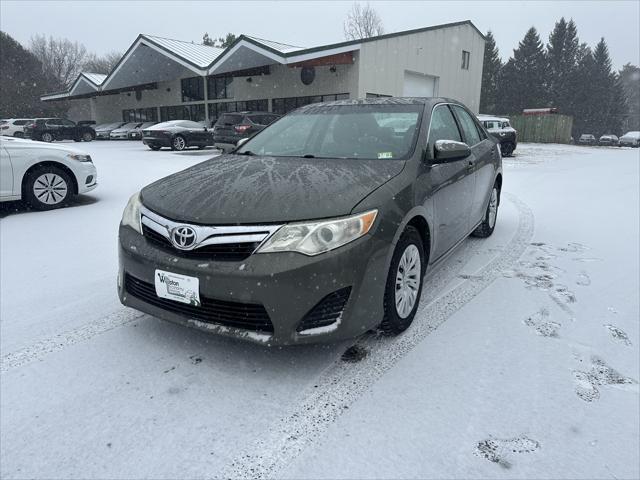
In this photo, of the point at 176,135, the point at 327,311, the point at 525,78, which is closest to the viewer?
the point at 327,311

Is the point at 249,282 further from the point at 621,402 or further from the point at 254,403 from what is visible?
the point at 621,402

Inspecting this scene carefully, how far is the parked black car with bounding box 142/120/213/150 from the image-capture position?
17656mm

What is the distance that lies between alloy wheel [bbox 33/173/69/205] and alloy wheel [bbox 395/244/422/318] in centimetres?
571

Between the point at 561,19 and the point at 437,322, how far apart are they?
72920 millimetres

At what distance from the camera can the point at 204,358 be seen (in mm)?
2498

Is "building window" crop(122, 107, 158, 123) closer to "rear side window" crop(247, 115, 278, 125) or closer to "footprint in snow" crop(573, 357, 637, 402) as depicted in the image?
"rear side window" crop(247, 115, 278, 125)

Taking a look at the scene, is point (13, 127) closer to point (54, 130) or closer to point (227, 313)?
point (54, 130)

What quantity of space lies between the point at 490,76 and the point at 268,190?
61.1 metres

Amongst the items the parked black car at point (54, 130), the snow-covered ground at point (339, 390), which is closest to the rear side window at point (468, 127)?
the snow-covered ground at point (339, 390)

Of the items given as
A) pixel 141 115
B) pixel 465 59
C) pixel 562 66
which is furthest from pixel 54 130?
pixel 562 66

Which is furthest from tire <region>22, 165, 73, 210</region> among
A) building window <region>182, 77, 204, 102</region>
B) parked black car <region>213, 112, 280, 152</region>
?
building window <region>182, 77, 204, 102</region>

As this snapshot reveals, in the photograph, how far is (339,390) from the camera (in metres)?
2.24

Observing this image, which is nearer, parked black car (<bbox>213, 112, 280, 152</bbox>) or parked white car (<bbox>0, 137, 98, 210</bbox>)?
parked white car (<bbox>0, 137, 98, 210</bbox>)

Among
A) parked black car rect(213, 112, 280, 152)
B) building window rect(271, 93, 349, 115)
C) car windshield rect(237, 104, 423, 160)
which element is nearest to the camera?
car windshield rect(237, 104, 423, 160)
